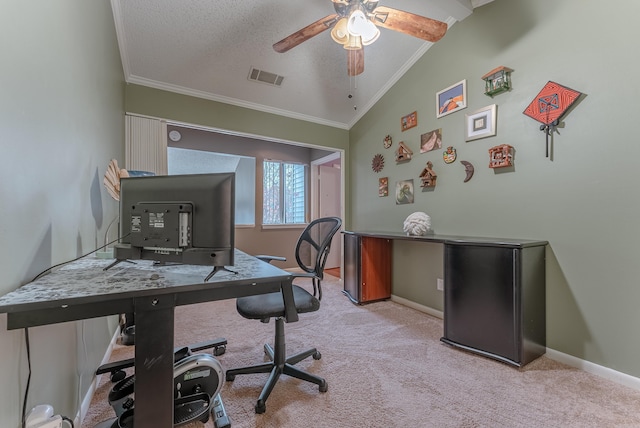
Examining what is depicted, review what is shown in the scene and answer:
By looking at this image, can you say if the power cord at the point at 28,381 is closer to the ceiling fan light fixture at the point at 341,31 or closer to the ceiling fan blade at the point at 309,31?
the ceiling fan blade at the point at 309,31

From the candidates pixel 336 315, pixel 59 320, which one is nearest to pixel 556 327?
pixel 336 315

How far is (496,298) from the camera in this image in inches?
75.0

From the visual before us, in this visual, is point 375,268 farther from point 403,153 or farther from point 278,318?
point 278,318

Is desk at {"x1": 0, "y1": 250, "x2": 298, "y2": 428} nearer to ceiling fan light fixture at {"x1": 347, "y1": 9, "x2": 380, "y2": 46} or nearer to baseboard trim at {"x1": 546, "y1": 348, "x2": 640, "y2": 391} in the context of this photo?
ceiling fan light fixture at {"x1": 347, "y1": 9, "x2": 380, "y2": 46}

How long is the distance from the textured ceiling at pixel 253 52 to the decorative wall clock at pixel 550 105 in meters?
1.05

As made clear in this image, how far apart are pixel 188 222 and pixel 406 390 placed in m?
1.55

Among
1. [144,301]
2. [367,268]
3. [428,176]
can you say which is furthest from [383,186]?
[144,301]

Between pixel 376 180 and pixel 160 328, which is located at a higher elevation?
pixel 376 180

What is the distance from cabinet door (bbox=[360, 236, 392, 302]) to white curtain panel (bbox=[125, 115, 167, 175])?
2.45 metres

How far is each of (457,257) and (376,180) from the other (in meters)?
1.67

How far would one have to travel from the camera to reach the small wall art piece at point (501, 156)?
86.1 inches

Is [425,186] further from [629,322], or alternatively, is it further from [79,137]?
[79,137]

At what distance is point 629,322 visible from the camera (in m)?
1.64

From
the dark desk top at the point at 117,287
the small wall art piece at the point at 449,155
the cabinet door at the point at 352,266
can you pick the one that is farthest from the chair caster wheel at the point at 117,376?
the small wall art piece at the point at 449,155
